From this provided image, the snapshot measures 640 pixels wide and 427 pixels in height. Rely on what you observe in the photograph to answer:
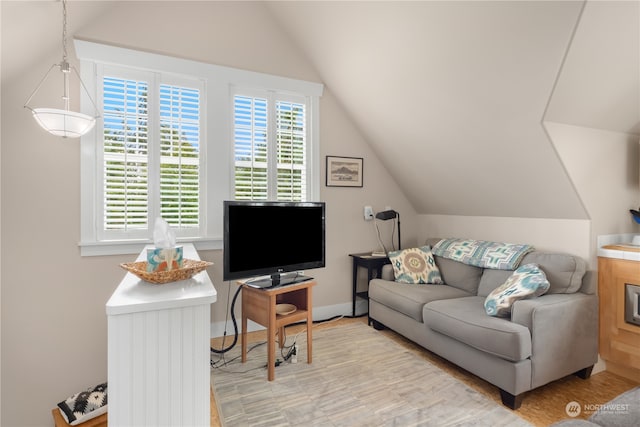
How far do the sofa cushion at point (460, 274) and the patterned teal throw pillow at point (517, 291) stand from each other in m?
0.70

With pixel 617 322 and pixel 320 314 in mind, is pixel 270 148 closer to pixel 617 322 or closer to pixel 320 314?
pixel 320 314

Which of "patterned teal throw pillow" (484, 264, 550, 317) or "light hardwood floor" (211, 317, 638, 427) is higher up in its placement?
"patterned teal throw pillow" (484, 264, 550, 317)

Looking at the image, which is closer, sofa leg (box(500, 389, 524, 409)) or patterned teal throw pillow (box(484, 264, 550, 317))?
sofa leg (box(500, 389, 524, 409))

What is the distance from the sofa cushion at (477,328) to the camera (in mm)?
1903

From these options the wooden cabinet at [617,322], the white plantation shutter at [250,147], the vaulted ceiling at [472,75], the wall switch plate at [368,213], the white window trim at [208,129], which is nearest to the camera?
the vaulted ceiling at [472,75]

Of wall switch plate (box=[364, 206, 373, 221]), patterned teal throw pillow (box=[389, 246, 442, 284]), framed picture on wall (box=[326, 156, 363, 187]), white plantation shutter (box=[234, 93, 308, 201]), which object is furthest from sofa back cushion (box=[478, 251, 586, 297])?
white plantation shutter (box=[234, 93, 308, 201])

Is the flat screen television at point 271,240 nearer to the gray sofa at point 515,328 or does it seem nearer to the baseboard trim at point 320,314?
the baseboard trim at point 320,314

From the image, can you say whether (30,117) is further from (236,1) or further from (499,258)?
(499,258)

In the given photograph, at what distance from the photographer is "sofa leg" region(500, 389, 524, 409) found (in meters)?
1.92

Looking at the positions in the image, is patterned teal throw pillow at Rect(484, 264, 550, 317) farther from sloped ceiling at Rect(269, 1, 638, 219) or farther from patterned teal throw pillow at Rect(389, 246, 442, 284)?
patterned teal throw pillow at Rect(389, 246, 442, 284)

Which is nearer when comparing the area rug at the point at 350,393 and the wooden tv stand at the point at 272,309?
the area rug at the point at 350,393

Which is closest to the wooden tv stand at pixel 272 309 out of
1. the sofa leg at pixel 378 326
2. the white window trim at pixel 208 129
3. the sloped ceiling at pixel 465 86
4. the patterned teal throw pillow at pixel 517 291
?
the white window trim at pixel 208 129

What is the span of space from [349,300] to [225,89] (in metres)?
2.53

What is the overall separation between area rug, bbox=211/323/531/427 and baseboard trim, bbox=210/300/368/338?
0.29m
